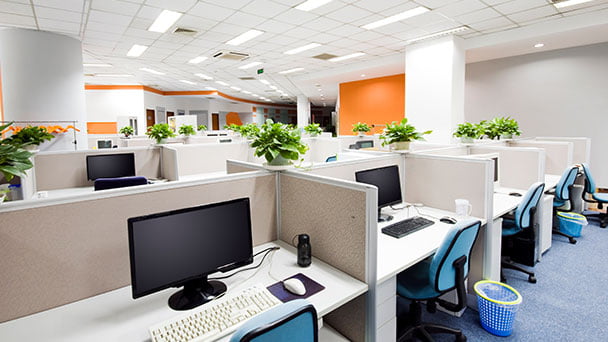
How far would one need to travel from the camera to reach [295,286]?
123cm

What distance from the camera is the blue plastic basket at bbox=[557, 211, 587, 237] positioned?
11.0 feet

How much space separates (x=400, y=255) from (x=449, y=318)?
889mm

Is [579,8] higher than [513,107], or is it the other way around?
[579,8]

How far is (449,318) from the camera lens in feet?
6.89

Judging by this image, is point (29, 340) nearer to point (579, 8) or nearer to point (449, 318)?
point (449, 318)

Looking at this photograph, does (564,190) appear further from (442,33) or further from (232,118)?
(232,118)

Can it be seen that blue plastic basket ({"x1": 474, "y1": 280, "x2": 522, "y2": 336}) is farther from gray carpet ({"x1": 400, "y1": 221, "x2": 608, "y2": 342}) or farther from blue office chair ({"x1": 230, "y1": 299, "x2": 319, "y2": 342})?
blue office chair ({"x1": 230, "y1": 299, "x2": 319, "y2": 342})

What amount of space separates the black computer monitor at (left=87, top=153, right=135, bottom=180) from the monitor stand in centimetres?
267

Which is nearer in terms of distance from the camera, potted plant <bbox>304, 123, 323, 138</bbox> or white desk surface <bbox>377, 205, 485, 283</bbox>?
white desk surface <bbox>377, 205, 485, 283</bbox>

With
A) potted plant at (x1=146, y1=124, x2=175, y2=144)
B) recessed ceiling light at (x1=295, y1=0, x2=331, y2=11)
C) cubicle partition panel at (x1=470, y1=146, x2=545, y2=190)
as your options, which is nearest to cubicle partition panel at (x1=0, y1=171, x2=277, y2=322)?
potted plant at (x1=146, y1=124, x2=175, y2=144)

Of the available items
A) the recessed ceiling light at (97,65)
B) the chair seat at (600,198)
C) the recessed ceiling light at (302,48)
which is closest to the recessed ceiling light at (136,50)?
the recessed ceiling light at (97,65)

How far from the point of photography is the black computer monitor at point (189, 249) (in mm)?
1108

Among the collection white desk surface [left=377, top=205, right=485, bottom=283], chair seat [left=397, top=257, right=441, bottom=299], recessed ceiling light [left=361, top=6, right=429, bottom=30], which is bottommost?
chair seat [left=397, top=257, right=441, bottom=299]

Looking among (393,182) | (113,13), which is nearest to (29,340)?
(393,182)
